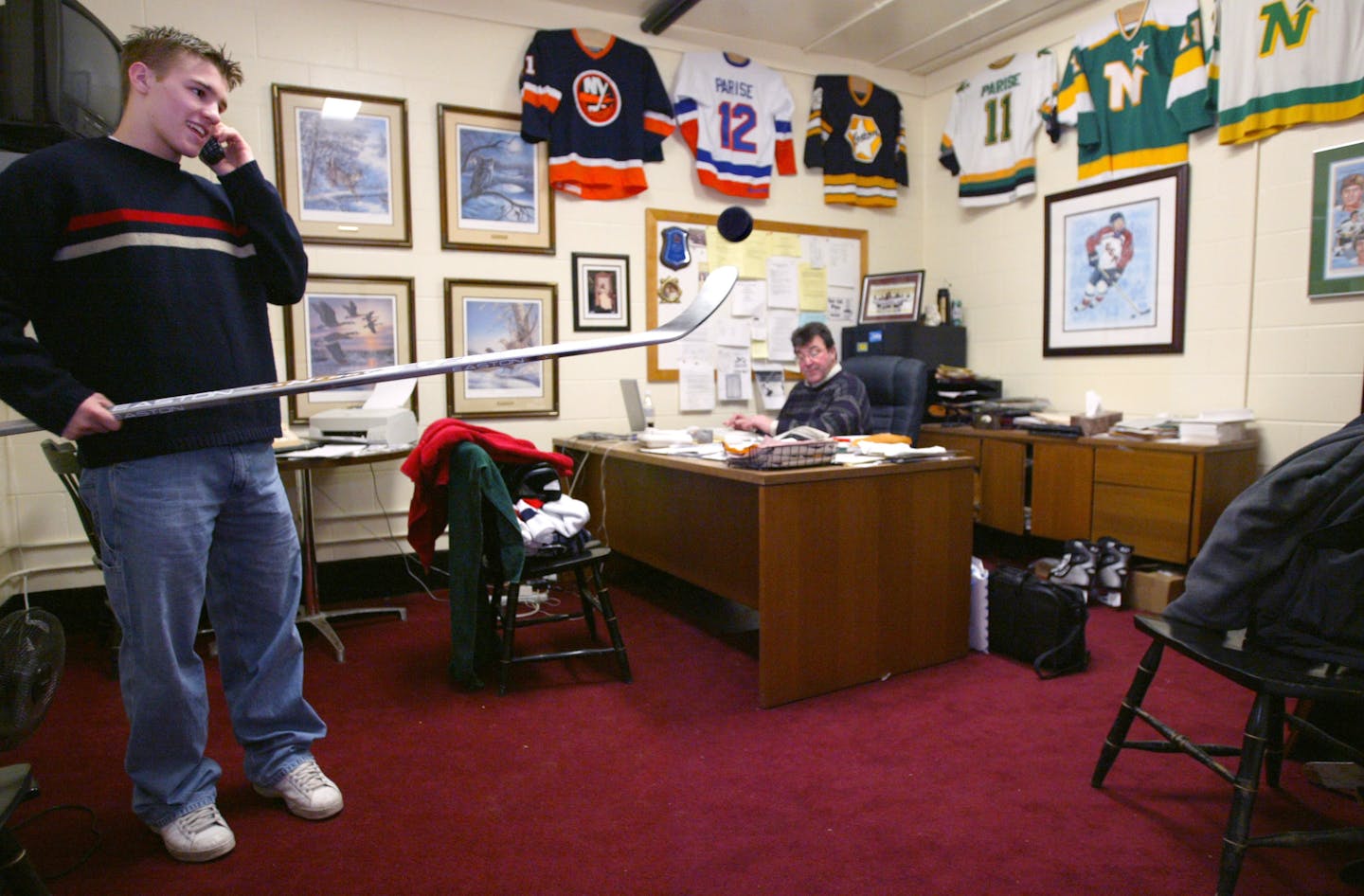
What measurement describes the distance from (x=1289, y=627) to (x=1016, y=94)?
11.8 ft

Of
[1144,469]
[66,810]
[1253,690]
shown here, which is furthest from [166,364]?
[1144,469]

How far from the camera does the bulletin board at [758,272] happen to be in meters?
4.20

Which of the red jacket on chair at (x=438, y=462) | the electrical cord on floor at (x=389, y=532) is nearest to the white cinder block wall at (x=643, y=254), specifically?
the electrical cord on floor at (x=389, y=532)

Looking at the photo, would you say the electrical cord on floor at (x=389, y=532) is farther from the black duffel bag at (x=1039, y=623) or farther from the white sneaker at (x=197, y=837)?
the black duffel bag at (x=1039, y=623)

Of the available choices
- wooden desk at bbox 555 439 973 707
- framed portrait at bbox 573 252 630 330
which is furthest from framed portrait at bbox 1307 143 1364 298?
framed portrait at bbox 573 252 630 330

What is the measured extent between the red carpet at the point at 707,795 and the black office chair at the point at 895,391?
1227mm

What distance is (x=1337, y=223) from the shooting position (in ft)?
9.93

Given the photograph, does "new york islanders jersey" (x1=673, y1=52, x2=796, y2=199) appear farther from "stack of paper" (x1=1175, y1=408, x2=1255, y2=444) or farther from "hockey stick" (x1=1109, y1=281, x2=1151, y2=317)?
"stack of paper" (x1=1175, y1=408, x2=1255, y2=444)

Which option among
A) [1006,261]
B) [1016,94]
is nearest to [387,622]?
[1006,261]

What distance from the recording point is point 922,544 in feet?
8.23

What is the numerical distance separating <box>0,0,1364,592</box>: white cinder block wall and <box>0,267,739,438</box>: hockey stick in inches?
90.0

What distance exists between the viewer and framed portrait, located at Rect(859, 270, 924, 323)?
14.8ft

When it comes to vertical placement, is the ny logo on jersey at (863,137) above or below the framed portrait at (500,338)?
above

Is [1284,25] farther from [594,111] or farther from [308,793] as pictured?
[308,793]
